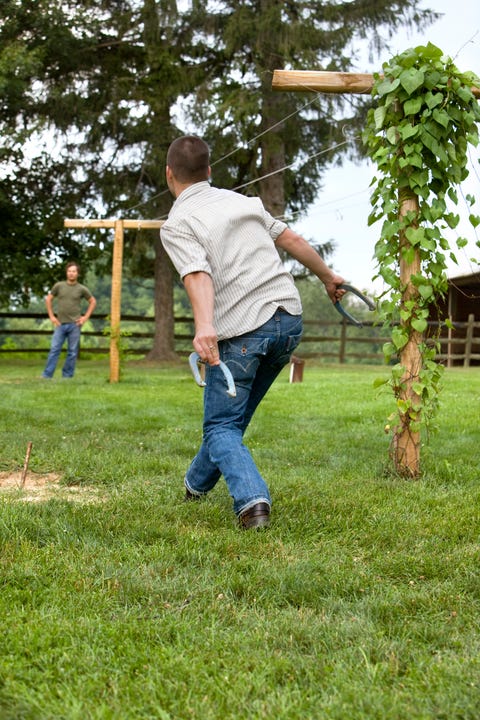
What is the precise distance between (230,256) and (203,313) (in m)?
0.41

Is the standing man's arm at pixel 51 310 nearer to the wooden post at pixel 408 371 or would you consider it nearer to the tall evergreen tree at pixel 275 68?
the tall evergreen tree at pixel 275 68

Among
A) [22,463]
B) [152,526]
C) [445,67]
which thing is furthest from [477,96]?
[22,463]

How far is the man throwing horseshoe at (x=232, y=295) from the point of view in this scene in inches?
150

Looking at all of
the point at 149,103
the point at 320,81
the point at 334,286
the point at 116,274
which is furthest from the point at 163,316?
the point at 334,286

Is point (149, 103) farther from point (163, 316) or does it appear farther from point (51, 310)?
point (51, 310)

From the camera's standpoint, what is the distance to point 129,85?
21625 millimetres

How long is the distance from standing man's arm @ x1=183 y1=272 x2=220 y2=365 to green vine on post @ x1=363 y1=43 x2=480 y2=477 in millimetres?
1761

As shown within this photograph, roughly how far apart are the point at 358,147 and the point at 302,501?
1753 centimetres

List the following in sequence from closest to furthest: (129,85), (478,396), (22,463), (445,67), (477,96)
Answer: (445,67)
(477,96)
(22,463)
(478,396)
(129,85)

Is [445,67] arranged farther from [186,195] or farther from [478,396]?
[478,396]

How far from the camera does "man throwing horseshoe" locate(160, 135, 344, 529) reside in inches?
150

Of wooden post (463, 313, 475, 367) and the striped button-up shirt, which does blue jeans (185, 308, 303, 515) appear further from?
wooden post (463, 313, 475, 367)

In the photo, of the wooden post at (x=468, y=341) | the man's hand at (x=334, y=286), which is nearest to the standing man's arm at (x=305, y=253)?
the man's hand at (x=334, y=286)

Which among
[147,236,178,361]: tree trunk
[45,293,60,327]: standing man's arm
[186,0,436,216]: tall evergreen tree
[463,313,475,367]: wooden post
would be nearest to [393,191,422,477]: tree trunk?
[45,293,60,327]: standing man's arm
